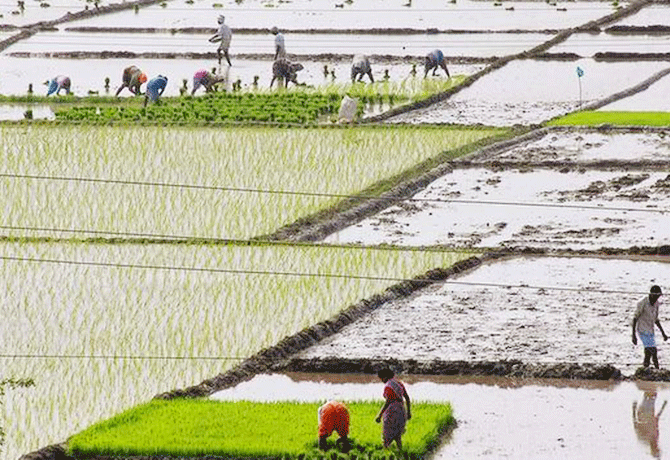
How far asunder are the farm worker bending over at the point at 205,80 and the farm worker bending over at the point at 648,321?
1230 cm

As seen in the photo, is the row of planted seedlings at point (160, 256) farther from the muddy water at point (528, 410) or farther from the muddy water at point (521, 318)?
the muddy water at point (528, 410)

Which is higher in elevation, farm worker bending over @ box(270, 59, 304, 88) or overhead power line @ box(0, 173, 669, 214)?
farm worker bending over @ box(270, 59, 304, 88)

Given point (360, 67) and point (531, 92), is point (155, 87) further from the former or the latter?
point (531, 92)

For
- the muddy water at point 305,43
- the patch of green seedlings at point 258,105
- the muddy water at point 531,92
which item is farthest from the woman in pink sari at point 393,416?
the muddy water at point 305,43

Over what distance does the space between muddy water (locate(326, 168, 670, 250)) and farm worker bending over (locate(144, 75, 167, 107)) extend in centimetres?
530

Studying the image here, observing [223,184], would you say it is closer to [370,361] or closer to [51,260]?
[51,260]

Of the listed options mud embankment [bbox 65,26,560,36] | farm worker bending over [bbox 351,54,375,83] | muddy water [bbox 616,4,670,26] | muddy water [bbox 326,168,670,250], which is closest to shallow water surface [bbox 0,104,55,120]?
farm worker bending over [bbox 351,54,375,83]

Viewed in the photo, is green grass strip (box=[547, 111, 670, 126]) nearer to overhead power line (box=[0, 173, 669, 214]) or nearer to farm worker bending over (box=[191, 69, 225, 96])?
overhead power line (box=[0, 173, 669, 214])

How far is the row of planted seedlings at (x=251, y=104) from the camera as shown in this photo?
21.5 m

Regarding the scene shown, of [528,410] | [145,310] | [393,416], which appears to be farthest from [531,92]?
[393,416]

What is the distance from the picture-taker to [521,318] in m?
13.6

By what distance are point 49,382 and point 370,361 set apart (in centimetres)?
214

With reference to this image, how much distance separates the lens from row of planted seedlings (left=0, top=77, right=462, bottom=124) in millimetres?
21500

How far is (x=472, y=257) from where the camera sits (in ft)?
50.6
